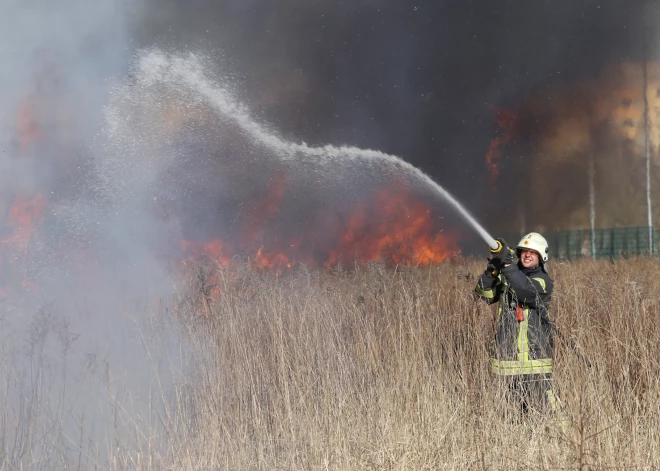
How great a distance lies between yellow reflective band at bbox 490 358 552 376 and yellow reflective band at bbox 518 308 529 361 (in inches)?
1.9

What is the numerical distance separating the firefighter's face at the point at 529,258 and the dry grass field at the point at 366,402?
479 millimetres

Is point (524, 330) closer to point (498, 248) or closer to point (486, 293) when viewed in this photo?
point (486, 293)

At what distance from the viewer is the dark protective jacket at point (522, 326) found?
4.52 metres

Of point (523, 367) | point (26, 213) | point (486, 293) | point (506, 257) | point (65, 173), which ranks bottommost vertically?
point (523, 367)

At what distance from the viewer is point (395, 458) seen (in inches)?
147

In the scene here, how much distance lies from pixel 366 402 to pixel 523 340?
1176mm

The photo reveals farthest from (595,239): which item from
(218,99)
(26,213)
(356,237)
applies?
(26,213)

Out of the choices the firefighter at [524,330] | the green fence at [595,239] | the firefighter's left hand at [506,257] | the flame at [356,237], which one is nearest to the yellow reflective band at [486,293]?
the firefighter at [524,330]

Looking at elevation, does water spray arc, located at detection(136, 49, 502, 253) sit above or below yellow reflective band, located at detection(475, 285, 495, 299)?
above

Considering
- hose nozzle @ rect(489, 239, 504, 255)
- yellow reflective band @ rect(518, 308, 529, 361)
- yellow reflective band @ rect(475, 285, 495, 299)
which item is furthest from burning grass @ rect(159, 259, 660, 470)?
hose nozzle @ rect(489, 239, 504, 255)

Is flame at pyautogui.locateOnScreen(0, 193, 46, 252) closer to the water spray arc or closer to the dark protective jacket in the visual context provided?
the water spray arc

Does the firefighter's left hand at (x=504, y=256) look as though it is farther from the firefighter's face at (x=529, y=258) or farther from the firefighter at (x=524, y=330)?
the firefighter's face at (x=529, y=258)

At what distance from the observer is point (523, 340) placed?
4.61m

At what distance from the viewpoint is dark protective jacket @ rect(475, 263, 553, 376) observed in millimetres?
4523
